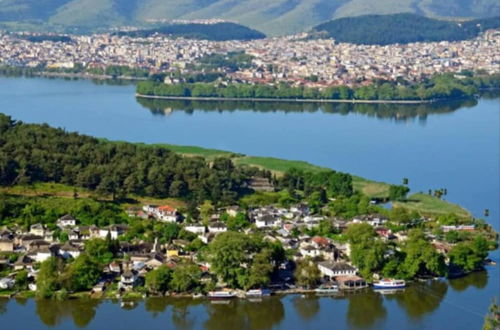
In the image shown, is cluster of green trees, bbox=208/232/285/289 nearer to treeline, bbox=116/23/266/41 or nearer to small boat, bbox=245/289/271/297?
small boat, bbox=245/289/271/297

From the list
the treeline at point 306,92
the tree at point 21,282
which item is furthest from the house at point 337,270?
the treeline at point 306,92

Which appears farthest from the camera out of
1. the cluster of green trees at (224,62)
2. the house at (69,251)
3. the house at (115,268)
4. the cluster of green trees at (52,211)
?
the cluster of green trees at (224,62)

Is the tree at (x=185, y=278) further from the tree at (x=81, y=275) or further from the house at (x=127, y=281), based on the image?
the tree at (x=81, y=275)

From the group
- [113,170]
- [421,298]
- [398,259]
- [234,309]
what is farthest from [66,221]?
[421,298]

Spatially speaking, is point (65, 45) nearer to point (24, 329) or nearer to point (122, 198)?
point (122, 198)

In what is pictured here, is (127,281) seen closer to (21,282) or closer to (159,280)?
(159,280)

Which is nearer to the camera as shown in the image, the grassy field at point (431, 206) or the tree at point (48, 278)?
the tree at point (48, 278)

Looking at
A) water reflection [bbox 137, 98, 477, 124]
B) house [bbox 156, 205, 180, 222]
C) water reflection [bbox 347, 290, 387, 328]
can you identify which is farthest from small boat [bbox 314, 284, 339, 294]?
water reflection [bbox 137, 98, 477, 124]
